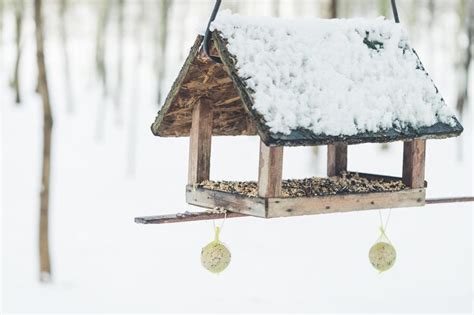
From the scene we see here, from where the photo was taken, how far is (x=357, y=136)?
3.49 m

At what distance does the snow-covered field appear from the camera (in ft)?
31.3

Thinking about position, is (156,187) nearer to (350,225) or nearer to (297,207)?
(350,225)

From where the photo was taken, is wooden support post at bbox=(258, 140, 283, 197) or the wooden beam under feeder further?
wooden support post at bbox=(258, 140, 283, 197)

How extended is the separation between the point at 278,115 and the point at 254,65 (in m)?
0.26

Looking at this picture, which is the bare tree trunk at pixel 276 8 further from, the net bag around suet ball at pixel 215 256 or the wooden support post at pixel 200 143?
the net bag around suet ball at pixel 215 256

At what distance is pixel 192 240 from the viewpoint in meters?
11.1

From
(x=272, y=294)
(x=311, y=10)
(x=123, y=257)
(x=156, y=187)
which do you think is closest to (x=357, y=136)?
(x=272, y=294)

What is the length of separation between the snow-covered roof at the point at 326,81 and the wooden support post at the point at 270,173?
0.70 feet

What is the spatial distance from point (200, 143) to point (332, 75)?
2.32 ft

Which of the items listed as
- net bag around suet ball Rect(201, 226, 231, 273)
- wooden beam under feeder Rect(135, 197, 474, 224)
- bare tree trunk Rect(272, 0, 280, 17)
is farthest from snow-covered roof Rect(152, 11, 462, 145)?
bare tree trunk Rect(272, 0, 280, 17)

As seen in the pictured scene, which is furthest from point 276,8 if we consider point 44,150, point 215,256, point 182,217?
point 182,217

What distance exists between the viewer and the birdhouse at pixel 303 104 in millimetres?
3371

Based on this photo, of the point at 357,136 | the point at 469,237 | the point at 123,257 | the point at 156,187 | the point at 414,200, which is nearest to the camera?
the point at 357,136

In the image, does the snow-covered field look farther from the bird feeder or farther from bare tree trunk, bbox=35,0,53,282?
the bird feeder
